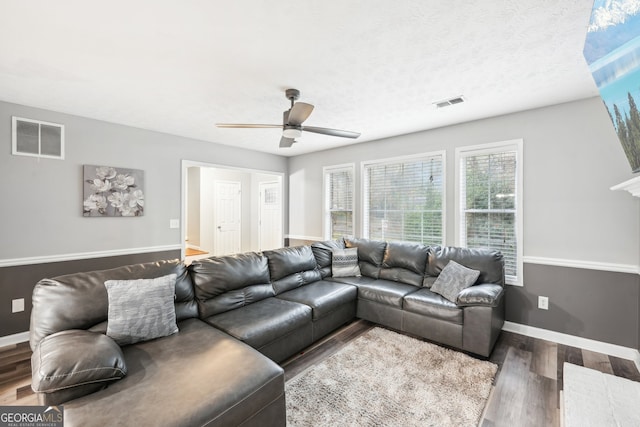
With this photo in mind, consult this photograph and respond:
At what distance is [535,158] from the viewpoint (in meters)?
3.21

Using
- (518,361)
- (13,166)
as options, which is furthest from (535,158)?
(13,166)

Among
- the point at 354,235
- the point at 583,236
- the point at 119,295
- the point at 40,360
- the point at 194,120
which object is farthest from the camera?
the point at 354,235

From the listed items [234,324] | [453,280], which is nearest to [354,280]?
[453,280]

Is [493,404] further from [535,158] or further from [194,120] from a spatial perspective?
[194,120]

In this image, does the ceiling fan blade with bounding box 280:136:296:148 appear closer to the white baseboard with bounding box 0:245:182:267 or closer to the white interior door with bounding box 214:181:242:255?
the white baseboard with bounding box 0:245:182:267

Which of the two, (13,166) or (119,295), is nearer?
(119,295)

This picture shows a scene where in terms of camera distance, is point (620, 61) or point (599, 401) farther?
point (620, 61)

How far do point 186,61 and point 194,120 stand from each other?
1.54 metres

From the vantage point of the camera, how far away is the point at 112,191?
3.71m

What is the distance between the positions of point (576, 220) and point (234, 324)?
367cm

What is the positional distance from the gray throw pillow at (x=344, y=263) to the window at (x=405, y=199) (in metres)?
0.90

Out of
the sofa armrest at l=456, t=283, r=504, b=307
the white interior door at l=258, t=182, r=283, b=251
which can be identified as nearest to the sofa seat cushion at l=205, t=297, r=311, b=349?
the sofa armrest at l=456, t=283, r=504, b=307

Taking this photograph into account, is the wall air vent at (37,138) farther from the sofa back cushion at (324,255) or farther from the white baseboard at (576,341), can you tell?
the white baseboard at (576,341)

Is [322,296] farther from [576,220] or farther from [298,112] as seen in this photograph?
[576,220]
